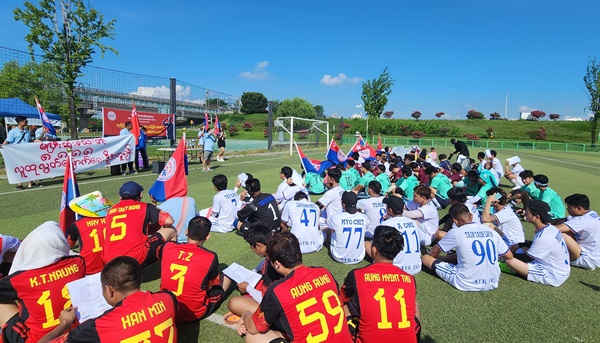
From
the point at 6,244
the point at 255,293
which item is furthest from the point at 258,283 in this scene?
the point at 6,244

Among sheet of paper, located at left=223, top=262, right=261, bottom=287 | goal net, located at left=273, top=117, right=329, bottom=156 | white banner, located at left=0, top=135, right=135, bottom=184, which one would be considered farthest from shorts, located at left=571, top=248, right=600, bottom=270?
goal net, located at left=273, top=117, right=329, bottom=156

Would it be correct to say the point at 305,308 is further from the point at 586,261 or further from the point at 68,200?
the point at 586,261

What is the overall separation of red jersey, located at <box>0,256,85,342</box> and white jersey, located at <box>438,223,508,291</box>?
4.38m

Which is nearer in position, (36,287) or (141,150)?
(36,287)

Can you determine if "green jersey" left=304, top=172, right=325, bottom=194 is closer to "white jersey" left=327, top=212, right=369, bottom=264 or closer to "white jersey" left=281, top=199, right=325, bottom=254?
"white jersey" left=281, top=199, right=325, bottom=254

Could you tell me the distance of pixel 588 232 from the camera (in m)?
4.90

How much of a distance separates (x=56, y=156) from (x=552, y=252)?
500 inches

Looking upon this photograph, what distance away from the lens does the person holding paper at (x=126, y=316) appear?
2.16 m

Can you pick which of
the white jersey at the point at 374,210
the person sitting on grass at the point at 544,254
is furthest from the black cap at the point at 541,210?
the white jersey at the point at 374,210

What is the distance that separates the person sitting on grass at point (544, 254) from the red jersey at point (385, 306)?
2.90 metres

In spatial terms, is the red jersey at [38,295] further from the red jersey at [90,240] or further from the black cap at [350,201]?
the black cap at [350,201]

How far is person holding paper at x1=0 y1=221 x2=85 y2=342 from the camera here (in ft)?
8.70

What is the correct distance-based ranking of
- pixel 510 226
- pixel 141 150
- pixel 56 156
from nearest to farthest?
1. pixel 510 226
2. pixel 56 156
3. pixel 141 150

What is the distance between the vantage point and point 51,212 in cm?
739
